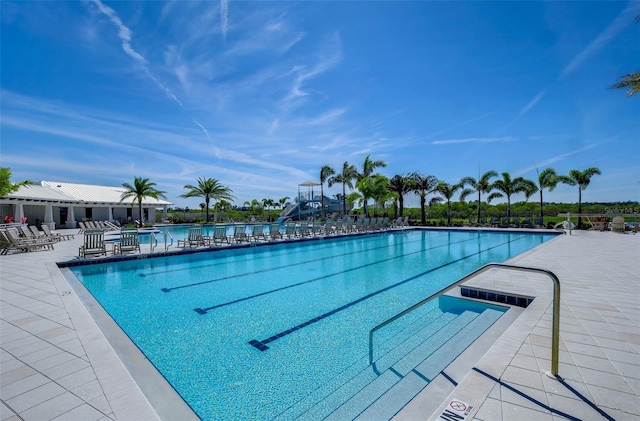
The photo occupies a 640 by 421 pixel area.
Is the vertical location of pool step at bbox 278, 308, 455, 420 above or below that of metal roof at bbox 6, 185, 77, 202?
below

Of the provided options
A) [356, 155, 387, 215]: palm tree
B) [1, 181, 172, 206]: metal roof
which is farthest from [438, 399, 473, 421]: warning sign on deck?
[1, 181, 172, 206]: metal roof

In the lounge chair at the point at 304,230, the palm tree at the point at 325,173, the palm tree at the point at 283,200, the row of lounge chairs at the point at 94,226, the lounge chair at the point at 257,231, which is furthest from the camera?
the palm tree at the point at 283,200

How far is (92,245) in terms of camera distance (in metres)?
9.83

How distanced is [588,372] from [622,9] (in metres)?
11.7

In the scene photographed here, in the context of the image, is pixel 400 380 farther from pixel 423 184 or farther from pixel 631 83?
pixel 423 184

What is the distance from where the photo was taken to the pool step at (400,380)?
254cm

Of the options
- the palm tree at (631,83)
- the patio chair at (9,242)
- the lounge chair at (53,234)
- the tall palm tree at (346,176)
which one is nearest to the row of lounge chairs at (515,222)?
the tall palm tree at (346,176)

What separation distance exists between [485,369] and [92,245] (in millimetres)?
11818

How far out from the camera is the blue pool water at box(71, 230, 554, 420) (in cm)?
289

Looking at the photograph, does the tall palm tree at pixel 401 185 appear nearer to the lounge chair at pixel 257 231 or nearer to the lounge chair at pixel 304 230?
the lounge chair at pixel 304 230

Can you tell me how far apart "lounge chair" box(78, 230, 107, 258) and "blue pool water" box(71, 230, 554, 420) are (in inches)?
23.5

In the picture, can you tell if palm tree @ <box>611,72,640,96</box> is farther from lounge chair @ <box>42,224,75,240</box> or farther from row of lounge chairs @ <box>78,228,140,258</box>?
lounge chair @ <box>42,224,75,240</box>

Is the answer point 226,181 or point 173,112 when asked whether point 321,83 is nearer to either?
point 173,112

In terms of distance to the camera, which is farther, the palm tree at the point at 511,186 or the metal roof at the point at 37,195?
the palm tree at the point at 511,186
